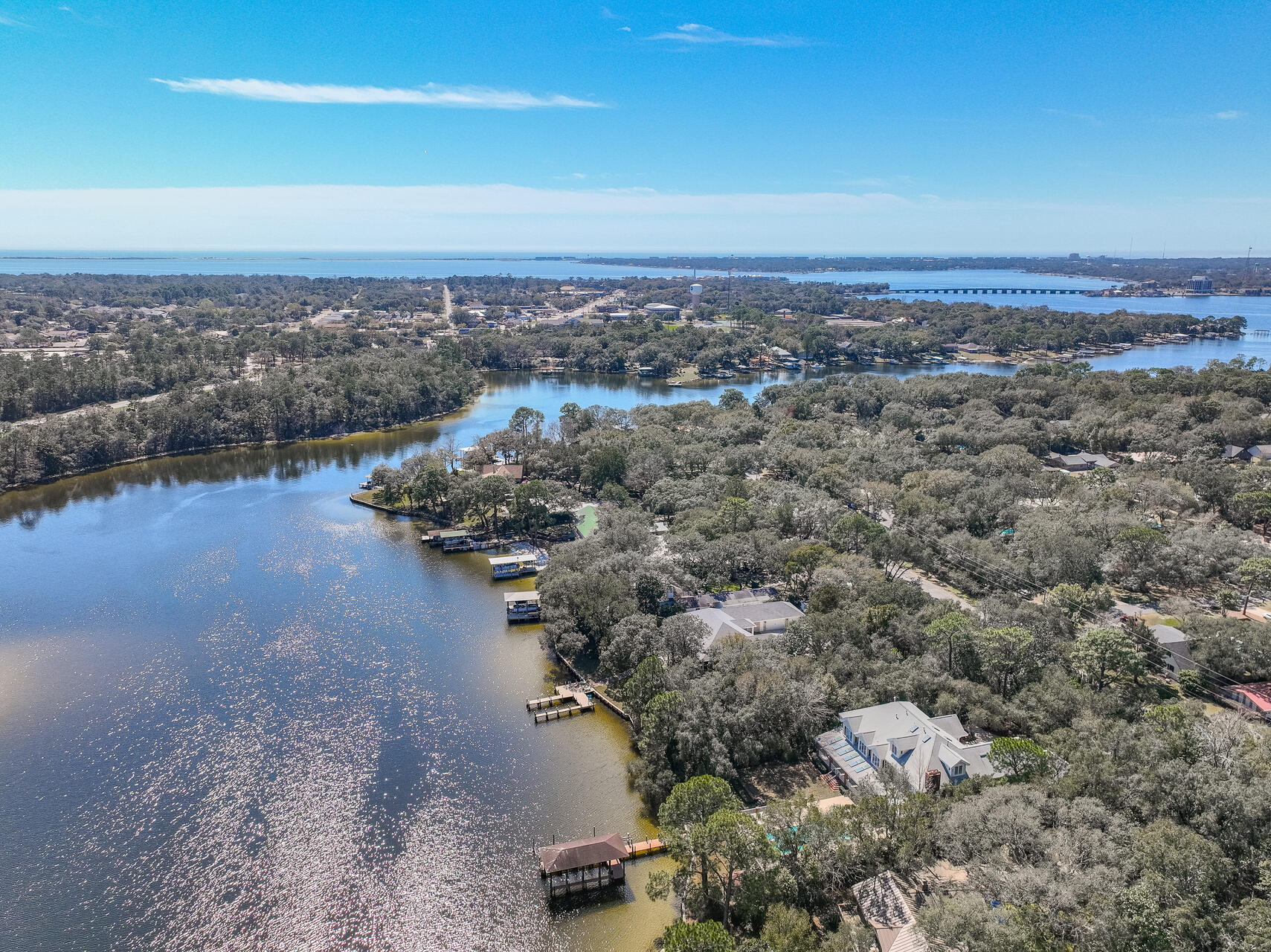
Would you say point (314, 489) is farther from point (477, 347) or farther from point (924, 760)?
point (477, 347)

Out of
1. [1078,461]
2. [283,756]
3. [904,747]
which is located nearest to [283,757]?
[283,756]

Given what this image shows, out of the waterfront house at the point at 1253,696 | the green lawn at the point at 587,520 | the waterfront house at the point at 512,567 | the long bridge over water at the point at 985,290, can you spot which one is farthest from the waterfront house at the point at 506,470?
the long bridge over water at the point at 985,290

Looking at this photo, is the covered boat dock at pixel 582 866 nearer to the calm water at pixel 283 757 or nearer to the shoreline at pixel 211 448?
the calm water at pixel 283 757

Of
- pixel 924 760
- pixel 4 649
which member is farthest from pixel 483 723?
pixel 4 649

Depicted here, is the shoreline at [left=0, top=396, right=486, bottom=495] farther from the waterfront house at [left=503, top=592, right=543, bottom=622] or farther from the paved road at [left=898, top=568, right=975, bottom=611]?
the paved road at [left=898, top=568, right=975, bottom=611]

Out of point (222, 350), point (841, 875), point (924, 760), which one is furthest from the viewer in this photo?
point (222, 350)

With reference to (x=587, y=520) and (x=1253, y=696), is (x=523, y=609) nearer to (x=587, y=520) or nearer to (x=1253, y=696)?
(x=587, y=520)
